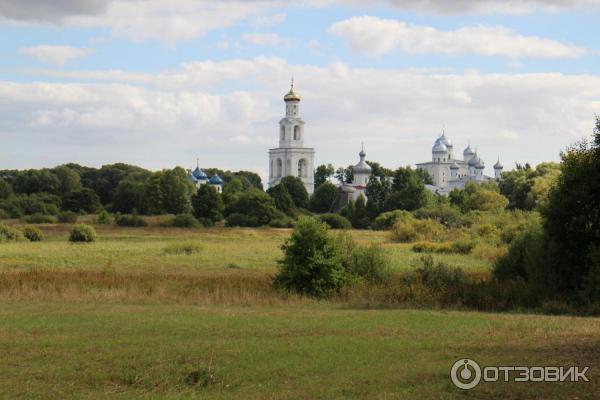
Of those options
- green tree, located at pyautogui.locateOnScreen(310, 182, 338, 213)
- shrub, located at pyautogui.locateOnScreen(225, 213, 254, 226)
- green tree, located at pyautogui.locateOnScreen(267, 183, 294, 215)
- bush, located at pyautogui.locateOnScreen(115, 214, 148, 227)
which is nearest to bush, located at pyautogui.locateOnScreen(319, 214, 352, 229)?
shrub, located at pyautogui.locateOnScreen(225, 213, 254, 226)

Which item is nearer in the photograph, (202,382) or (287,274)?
(202,382)

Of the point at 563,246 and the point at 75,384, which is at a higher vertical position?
the point at 563,246

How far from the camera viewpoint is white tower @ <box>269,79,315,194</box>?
15475cm

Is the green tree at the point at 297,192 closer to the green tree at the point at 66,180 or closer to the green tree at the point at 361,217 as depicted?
the green tree at the point at 361,217

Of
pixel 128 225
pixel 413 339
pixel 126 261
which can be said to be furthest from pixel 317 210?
pixel 413 339

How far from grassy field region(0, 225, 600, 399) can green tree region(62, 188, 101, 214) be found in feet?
276

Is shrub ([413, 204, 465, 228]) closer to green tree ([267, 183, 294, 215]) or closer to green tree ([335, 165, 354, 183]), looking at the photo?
green tree ([267, 183, 294, 215])

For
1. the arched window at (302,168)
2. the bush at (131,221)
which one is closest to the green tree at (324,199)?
the arched window at (302,168)

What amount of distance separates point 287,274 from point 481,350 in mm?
12006

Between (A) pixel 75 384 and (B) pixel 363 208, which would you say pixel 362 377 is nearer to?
(A) pixel 75 384

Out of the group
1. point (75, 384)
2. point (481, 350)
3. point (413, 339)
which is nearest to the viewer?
point (75, 384)

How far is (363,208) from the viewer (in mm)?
102500

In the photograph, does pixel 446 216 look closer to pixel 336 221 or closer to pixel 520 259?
pixel 336 221

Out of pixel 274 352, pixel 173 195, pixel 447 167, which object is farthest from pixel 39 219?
pixel 447 167
